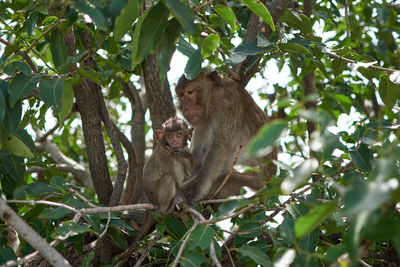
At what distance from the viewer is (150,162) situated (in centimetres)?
504

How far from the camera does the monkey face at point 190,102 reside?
17.7 feet

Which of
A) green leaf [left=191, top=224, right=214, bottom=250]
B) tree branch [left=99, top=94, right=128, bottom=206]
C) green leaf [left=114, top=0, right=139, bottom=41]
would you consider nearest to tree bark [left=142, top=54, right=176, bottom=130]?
tree branch [left=99, top=94, right=128, bottom=206]

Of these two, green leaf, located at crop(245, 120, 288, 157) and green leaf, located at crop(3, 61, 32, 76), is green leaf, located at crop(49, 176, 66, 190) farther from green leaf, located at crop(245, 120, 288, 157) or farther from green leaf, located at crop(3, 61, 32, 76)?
green leaf, located at crop(245, 120, 288, 157)

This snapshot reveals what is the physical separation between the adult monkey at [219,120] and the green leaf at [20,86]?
233 centimetres

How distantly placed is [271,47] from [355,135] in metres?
0.96

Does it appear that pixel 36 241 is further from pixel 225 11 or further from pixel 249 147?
pixel 225 11

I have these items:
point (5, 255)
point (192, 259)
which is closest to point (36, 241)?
point (5, 255)

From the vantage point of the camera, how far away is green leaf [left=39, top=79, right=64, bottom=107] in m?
3.10

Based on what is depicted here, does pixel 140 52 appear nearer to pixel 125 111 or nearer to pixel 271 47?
pixel 271 47

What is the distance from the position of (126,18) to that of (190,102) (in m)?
2.40

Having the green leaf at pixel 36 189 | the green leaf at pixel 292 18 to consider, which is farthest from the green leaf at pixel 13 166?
the green leaf at pixel 292 18

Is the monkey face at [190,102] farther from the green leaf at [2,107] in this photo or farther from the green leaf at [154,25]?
the green leaf at [154,25]

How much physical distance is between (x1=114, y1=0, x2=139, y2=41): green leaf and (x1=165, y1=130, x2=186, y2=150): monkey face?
191 cm

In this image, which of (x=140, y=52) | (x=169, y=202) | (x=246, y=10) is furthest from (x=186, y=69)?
(x=246, y=10)
